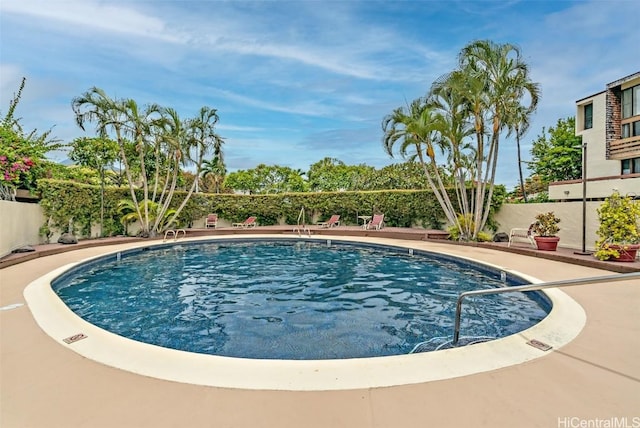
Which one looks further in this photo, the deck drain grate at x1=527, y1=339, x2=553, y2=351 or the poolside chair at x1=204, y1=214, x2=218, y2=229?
the poolside chair at x1=204, y1=214, x2=218, y2=229

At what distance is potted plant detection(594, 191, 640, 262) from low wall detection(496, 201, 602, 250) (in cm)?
→ 163

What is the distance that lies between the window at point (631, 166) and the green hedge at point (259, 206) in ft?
38.6

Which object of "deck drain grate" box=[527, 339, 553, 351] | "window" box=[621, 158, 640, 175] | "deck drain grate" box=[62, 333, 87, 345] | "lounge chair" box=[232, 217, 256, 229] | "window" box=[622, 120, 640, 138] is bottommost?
"deck drain grate" box=[62, 333, 87, 345]

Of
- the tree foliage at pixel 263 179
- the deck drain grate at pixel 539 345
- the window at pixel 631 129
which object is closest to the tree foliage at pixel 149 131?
the deck drain grate at pixel 539 345

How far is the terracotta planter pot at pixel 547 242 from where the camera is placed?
9.17 meters

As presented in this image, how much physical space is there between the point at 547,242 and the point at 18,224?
49.6ft

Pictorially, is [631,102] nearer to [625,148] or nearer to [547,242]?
[625,148]

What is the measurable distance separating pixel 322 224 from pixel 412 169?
1107cm

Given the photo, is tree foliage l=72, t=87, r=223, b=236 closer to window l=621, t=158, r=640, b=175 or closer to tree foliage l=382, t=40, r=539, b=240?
tree foliage l=382, t=40, r=539, b=240

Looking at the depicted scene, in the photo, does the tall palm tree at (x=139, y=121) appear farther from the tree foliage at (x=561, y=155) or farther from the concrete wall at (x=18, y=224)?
the tree foliage at (x=561, y=155)

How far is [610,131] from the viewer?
19.4 meters

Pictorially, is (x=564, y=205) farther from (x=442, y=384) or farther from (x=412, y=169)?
(x=412, y=169)

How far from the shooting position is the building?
1802 cm

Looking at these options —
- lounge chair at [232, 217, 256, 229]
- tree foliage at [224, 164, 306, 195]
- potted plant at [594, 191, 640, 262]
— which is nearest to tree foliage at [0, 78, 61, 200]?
lounge chair at [232, 217, 256, 229]
